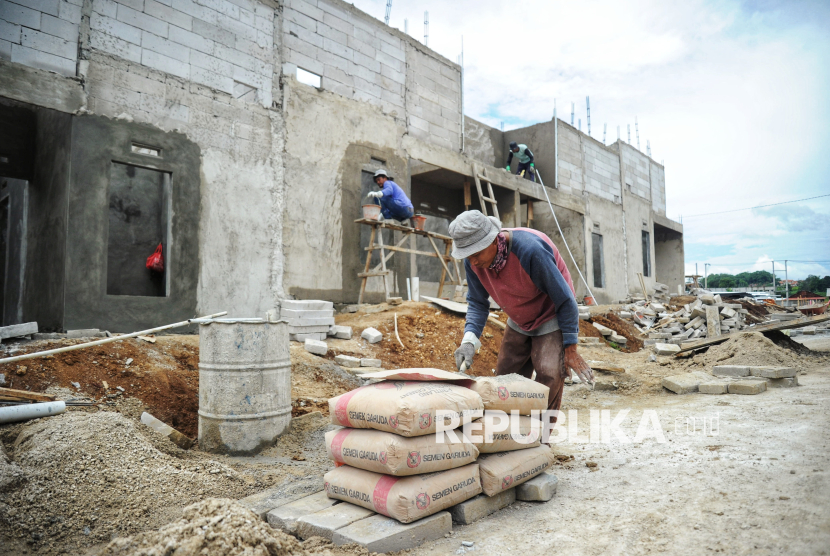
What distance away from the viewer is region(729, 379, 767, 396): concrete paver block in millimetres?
A: 5043

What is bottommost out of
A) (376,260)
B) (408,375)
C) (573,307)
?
(408,375)

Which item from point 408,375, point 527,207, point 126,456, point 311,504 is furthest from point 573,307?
point 527,207

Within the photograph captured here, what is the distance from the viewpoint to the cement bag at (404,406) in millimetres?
2291

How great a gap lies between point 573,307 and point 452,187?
36.0 ft

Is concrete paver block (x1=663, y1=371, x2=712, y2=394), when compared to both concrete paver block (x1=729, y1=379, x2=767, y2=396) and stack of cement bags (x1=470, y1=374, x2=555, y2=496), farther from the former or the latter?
stack of cement bags (x1=470, y1=374, x2=555, y2=496)

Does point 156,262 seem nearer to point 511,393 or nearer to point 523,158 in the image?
point 511,393

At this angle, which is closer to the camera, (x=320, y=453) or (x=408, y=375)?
(x=408, y=375)

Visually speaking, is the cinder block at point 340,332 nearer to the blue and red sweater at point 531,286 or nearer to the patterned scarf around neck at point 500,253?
the blue and red sweater at point 531,286

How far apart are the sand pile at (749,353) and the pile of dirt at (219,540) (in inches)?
253

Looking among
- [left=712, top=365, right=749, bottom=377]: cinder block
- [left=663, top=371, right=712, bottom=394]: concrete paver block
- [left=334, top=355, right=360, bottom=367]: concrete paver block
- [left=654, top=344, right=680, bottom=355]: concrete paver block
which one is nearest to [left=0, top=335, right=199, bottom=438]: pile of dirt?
[left=334, top=355, right=360, bottom=367]: concrete paver block

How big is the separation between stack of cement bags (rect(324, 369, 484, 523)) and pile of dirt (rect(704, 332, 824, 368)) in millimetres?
5665

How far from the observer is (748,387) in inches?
199

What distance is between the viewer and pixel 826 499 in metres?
2.18

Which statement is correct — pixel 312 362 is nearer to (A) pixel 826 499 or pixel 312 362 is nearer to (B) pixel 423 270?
(A) pixel 826 499
